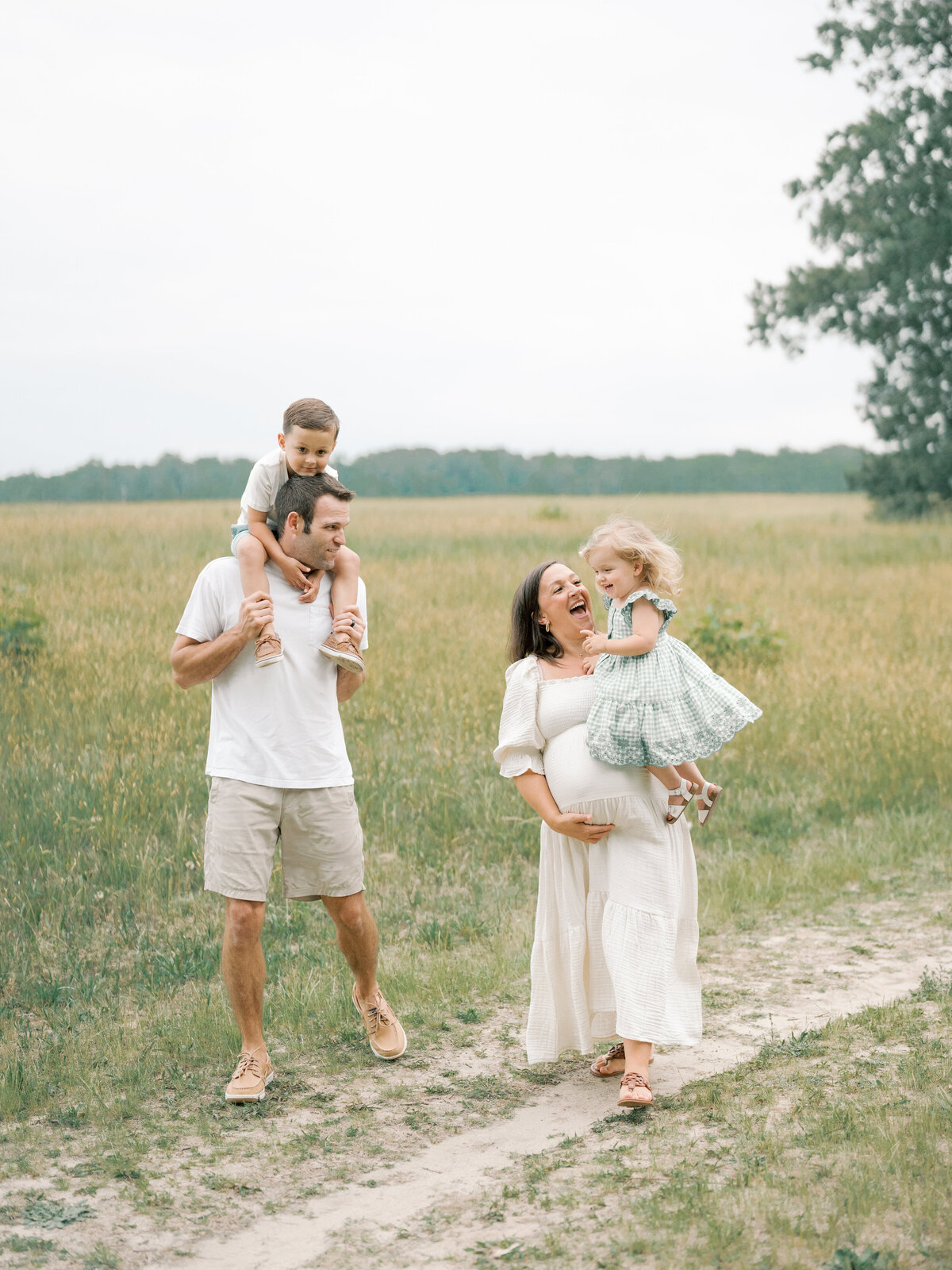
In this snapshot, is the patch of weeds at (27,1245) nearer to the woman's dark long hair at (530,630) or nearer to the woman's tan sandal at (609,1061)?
the woman's tan sandal at (609,1061)

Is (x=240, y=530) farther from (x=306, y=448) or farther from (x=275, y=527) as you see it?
(x=306, y=448)

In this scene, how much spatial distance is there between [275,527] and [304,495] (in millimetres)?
170

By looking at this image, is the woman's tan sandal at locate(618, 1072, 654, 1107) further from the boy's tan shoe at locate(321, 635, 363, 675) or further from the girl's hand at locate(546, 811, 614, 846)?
the boy's tan shoe at locate(321, 635, 363, 675)

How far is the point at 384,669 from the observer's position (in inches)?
445

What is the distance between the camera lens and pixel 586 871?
13.7 ft

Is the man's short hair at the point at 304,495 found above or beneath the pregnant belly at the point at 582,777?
above

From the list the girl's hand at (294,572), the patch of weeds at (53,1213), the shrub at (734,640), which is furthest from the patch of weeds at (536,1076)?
the shrub at (734,640)

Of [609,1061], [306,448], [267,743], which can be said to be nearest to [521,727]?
[267,743]

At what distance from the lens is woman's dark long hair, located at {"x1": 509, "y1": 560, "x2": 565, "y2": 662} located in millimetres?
4070

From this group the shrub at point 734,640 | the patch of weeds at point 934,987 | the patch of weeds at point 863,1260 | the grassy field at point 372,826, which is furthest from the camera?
→ the shrub at point 734,640

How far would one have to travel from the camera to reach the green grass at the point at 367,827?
186 inches

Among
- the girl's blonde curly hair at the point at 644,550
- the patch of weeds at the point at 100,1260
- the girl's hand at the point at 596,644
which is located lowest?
the patch of weeds at the point at 100,1260

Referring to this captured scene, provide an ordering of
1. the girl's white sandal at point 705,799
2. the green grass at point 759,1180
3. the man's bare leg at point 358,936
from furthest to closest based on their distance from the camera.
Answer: the man's bare leg at point 358,936 < the girl's white sandal at point 705,799 < the green grass at point 759,1180

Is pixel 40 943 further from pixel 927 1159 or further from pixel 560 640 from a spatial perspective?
pixel 927 1159
